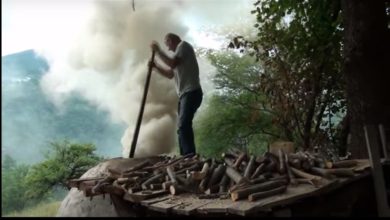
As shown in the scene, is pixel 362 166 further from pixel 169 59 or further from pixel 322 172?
pixel 169 59

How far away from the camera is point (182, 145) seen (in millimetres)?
7348

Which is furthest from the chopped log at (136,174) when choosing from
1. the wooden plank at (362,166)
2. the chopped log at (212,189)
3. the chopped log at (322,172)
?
the wooden plank at (362,166)

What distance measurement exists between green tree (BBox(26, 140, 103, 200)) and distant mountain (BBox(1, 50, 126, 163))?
23.8 inches

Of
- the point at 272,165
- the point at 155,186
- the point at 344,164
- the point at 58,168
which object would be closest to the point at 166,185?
the point at 155,186

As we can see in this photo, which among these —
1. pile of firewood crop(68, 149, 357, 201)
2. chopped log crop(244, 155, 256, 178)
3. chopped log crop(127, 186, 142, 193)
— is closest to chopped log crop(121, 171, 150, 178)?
pile of firewood crop(68, 149, 357, 201)

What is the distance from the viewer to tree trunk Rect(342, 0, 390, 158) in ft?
22.2

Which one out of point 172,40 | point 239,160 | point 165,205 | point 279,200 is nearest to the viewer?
point 279,200

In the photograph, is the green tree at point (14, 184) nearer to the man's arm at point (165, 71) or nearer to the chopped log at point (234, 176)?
the man's arm at point (165, 71)

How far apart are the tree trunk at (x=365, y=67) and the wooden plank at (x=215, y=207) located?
334 cm

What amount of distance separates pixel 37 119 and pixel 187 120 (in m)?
8.62

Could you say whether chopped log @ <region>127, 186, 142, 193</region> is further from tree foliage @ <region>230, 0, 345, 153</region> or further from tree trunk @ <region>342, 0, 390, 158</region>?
tree foliage @ <region>230, 0, 345, 153</region>

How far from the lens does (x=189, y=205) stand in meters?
4.26

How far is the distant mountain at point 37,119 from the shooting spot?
13188 mm

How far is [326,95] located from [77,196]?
6.79 metres
